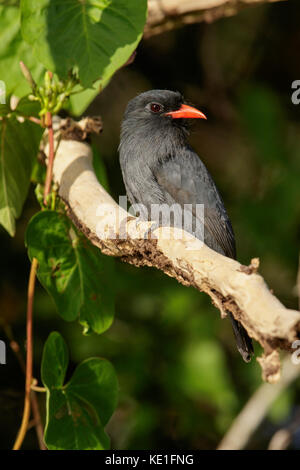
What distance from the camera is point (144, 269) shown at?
15.3 ft

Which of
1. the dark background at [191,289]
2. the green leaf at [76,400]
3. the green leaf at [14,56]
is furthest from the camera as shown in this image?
the dark background at [191,289]

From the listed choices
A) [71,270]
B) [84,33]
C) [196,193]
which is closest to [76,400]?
[71,270]

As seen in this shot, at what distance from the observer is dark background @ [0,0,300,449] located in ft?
13.9

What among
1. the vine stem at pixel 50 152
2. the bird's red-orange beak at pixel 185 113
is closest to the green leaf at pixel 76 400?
the vine stem at pixel 50 152

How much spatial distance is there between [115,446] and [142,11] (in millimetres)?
3019

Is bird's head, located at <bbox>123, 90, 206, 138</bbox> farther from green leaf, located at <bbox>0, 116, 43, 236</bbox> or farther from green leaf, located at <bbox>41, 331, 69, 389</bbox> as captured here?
green leaf, located at <bbox>41, 331, 69, 389</bbox>

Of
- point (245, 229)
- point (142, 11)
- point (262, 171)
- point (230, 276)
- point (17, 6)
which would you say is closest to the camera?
point (230, 276)

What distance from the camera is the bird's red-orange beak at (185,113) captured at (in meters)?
3.61

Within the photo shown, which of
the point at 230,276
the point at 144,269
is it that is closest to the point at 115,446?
the point at 144,269

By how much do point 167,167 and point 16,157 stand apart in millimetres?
872

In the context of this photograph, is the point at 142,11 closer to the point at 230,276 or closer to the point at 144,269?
the point at 230,276

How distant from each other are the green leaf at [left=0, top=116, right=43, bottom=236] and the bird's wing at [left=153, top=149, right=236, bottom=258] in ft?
2.44

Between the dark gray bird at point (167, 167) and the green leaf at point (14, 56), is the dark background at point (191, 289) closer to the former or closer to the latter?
the dark gray bird at point (167, 167)

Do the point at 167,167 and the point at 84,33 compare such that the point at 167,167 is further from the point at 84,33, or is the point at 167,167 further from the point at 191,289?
the point at 191,289
